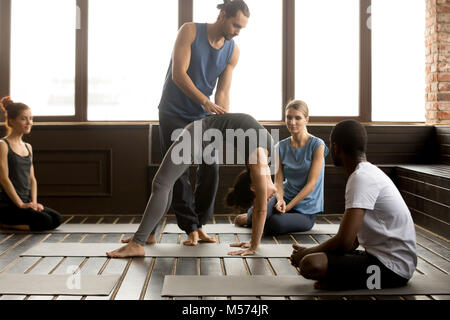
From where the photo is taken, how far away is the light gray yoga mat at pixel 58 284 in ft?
7.52

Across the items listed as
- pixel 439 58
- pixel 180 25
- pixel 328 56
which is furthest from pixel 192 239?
pixel 439 58

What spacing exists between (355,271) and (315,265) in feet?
0.55

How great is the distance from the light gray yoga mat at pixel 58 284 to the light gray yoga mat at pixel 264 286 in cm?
26

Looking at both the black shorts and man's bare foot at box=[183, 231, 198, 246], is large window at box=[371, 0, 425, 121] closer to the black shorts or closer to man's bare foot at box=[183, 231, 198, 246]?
man's bare foot at box=[183, 231, 198, 246]

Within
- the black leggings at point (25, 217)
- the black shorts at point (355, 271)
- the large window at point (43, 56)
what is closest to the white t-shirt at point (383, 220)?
the black shorts at point (355, 271)

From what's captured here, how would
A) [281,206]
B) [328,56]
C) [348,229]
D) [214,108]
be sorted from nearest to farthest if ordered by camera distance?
[348,229], [214,108], [281,206], [328,56]

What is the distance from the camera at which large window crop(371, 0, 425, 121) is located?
16.9 feet

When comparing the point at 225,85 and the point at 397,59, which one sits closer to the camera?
the point at 225,85

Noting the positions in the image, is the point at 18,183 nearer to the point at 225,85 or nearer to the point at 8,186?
the point at 8,186

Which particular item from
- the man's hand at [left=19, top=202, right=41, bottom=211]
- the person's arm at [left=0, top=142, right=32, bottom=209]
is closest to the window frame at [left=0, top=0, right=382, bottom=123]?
the person's arm at [left=0, top=142, right=32, bottom=209]

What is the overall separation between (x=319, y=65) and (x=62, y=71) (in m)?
2.27

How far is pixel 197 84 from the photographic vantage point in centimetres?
343

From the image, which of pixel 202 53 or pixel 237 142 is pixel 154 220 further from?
pixel 202 53

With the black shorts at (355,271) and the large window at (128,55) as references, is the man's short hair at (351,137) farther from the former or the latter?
the large window at (128,55)
